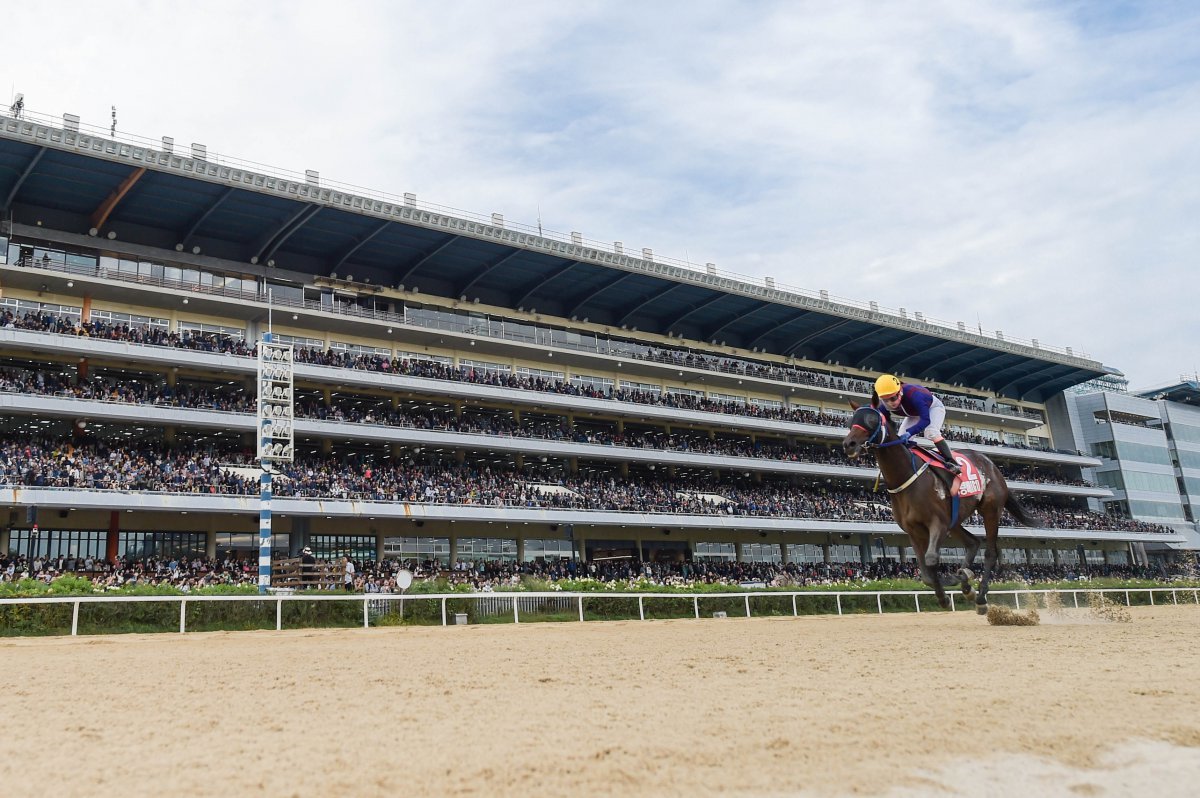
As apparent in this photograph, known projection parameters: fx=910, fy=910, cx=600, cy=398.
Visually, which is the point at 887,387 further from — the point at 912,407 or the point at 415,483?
the point at 415,483

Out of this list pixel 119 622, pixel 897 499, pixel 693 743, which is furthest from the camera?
pixel 119 622

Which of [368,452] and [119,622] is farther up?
[368,452]

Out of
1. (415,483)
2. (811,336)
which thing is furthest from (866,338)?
(415,483)

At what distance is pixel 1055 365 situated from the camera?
74000 millimetres

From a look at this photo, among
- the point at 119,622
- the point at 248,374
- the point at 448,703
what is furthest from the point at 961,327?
the point at 448,703

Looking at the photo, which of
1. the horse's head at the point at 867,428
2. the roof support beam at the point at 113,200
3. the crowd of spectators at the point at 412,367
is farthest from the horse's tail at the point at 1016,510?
the roof support beam at the point at 113,200

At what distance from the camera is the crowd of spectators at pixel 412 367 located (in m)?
35.5

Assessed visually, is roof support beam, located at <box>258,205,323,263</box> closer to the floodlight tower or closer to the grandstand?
the grandstand

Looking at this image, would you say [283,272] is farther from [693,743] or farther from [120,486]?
[693,743]

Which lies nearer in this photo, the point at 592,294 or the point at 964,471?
the point at 964,471

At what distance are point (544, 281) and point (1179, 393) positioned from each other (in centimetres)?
6591

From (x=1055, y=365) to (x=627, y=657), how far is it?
236 feet

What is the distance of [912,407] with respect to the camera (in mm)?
14641

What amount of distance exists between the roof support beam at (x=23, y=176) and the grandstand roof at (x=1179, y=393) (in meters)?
87.7
